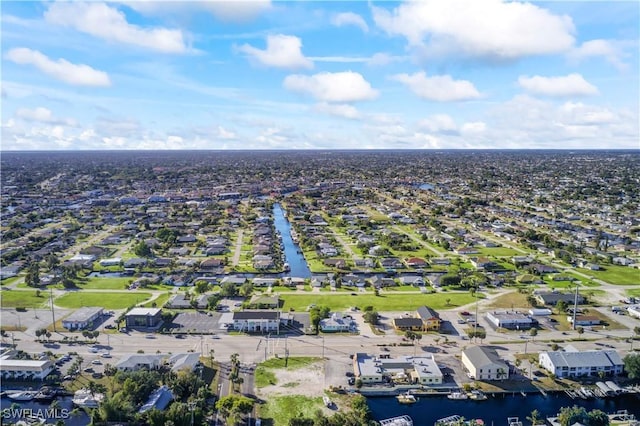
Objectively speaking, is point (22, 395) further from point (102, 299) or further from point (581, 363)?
point (581, 363)

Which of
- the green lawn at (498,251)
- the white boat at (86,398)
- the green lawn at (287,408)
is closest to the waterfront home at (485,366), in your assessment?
the green lawn at (287,408)

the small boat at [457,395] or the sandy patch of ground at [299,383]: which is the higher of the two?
the sandy patch of ground at [299,383]

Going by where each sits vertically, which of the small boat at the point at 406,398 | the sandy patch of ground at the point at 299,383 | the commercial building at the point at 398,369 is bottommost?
the small boat at the point at 406,398

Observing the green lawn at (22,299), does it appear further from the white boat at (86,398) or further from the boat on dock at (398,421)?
Result: the boat on dock at (398,421)

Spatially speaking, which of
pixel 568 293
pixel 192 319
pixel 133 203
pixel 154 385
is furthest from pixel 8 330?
pixel 133 203

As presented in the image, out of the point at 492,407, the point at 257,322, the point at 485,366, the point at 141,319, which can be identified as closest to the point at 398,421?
the point at 492,407
